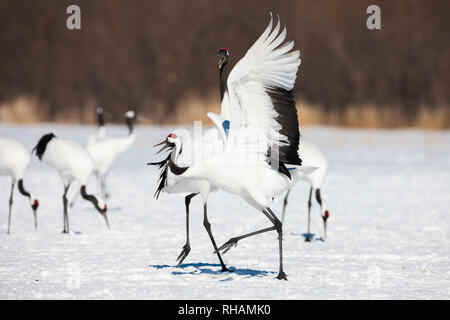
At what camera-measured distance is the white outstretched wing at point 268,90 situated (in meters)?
4.98

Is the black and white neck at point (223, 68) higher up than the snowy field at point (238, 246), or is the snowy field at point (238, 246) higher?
the black and white neck at point (223, 68)

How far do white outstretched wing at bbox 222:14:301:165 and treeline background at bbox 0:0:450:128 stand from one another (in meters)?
14.8

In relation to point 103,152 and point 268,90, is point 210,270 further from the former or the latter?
point 103,152

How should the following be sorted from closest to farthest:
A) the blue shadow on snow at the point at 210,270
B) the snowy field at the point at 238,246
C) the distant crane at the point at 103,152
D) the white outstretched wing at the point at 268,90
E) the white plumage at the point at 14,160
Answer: the white outstretched wing at the point at 268,90 < the snowy field at the point at 238,246 < the blue shadow on snow at the point at 210,270 < the white plumage at the point at 14,160 < the distant crane at the point at 103,152

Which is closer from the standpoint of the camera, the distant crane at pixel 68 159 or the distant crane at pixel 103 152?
the distant crane at pixel 68 159

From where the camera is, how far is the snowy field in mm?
5152

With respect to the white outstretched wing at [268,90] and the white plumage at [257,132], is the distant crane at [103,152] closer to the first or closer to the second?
the white plumage at [257,132]

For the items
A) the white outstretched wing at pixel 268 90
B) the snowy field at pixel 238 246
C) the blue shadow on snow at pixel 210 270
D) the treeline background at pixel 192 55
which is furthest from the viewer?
the treeline background at pixel 192 55

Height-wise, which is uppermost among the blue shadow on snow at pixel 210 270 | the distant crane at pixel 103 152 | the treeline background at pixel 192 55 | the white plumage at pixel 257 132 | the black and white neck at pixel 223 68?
the treeline background at pixel 192 55

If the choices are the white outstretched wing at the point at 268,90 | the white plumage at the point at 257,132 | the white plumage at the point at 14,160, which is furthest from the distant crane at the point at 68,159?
the white outstretched wing at the point at 268,90

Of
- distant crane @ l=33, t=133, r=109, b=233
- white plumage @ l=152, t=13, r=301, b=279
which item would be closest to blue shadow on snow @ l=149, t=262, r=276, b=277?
white plumage @ l=152, t=13, r=301, b=279

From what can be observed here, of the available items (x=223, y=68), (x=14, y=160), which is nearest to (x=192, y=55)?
(x=14, y=160)

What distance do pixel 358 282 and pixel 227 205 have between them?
432 centimetres

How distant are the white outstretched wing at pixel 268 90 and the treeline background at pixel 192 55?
48.6 feet
